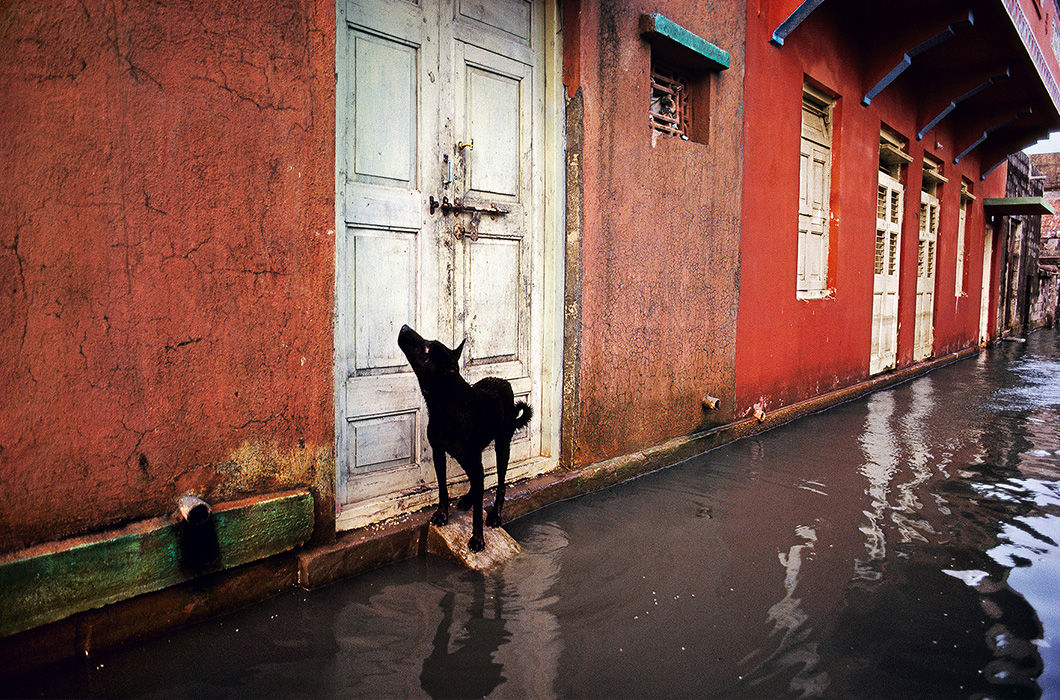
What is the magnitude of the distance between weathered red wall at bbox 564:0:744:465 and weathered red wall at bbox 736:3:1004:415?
37cm

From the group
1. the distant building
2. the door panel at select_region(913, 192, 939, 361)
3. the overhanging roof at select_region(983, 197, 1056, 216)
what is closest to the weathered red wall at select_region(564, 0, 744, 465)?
the door panel at select_region(913, 192, 939, 361)

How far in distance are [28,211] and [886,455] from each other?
17.9 feet

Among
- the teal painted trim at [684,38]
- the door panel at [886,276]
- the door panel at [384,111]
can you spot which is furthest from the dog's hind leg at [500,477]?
the door panel at [886,276]

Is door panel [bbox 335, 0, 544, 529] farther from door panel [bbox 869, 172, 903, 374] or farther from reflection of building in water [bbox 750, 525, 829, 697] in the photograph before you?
door panel [bbox 869, 172, 903, 374]

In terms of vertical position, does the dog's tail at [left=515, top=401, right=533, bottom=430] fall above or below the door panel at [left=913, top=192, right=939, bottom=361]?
below

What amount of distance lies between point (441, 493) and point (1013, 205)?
15.8 m

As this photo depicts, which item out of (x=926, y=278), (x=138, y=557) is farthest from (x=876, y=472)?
(x=926, y=278)

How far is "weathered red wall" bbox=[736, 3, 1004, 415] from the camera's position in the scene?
5.92 meters

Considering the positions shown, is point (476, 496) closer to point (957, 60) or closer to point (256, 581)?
point (256, 581)

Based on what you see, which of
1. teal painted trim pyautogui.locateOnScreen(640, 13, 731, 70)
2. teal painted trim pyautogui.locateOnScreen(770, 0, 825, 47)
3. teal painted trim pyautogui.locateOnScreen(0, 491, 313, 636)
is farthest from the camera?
teal painted trim pyautogui.locateOnScreen(770, 0, 825, 47)

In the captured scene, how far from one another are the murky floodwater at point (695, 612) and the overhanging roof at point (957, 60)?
4.30m

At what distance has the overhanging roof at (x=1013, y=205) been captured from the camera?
13953 millimetres

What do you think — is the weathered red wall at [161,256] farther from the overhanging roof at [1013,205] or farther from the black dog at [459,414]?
the overhanging roof at [1013,205]

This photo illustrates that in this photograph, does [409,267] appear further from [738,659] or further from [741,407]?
[741,407]
